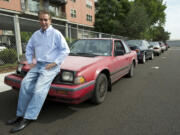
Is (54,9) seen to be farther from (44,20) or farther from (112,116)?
(112,116)

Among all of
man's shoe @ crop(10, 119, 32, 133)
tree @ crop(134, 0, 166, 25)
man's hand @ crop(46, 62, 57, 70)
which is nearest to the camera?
man's shoe @ crop(10, 119, 32, 133)

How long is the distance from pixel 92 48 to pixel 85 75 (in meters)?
1.39

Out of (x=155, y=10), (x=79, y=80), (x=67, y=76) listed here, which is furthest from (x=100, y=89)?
(x=155, y=10)

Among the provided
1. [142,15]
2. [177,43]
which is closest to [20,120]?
[142,15]

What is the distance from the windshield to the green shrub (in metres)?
3.97

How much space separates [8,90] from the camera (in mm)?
Answer: 3918

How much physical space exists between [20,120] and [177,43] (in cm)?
6918

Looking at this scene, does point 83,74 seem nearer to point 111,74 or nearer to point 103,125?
point 103,125

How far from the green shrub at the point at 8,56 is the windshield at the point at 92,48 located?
13.0 feet

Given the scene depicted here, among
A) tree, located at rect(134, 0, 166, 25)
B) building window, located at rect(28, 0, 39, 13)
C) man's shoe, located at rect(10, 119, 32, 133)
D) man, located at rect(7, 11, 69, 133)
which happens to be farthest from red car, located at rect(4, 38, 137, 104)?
tree, located at rect(134, 0, 166, 25)

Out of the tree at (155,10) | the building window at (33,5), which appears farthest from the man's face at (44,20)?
the tree at (155,10)

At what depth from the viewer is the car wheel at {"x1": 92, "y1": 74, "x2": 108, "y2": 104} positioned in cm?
280

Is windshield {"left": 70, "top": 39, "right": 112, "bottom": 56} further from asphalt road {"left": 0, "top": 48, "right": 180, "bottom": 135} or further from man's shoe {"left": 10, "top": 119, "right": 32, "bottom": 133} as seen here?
man's shoe {"left": 10, "top": 119, "right": 32, "bottom": 133}

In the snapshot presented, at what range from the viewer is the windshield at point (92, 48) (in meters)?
3.55
